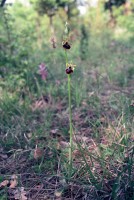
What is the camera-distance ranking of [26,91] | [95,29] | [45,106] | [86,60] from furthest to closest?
[95,29] < [86,60] < [26,91] < [45,106]

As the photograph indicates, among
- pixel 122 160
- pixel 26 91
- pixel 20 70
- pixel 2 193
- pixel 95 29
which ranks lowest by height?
pixel 2 193

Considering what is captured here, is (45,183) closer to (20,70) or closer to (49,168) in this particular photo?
(49,168)

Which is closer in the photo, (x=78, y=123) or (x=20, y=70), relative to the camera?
(x=78, y=123)

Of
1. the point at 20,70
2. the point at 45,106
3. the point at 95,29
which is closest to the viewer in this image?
the point at 45,106

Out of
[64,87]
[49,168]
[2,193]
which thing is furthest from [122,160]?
[64,87]

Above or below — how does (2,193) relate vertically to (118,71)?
below

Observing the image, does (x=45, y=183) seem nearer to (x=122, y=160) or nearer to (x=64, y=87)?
(x=122, y=160)
